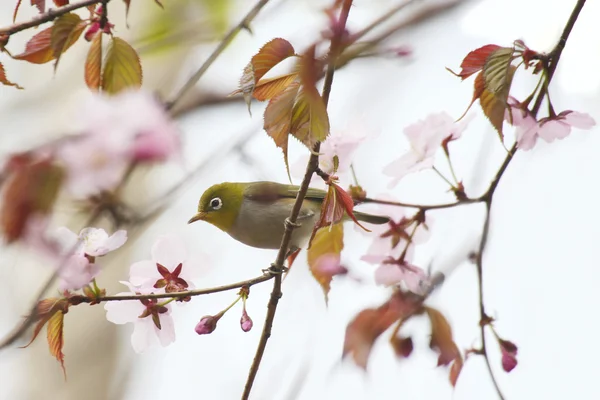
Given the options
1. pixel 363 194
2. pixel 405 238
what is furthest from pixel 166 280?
pixel 405 238

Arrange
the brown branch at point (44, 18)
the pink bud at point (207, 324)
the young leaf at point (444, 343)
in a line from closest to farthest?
the brown branch at point (44, 18) < the pink bud at point (207, 324) < the young leaf at point (444, 343)

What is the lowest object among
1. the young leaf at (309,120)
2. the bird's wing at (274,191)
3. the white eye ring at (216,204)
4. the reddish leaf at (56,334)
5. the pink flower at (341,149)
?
the reddish leaf at (56,334)

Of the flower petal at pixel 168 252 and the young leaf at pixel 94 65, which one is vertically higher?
the young leaf at pixel 94 65

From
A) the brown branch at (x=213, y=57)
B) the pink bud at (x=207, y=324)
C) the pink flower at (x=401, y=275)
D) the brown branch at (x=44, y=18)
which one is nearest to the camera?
the brown branch at (x=44, y=18)

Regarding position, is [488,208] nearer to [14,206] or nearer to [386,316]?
[386,316]

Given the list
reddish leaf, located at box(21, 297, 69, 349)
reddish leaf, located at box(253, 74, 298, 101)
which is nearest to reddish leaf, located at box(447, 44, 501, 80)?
reddish leaf, located at box(253, 74, 298, 101)

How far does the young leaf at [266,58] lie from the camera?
1.02m

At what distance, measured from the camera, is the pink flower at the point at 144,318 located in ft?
4.35

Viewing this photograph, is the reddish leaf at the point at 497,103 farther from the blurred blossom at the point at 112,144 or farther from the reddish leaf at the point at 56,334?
the reddish leaf at the point at 56,334

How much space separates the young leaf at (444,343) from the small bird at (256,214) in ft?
2.42

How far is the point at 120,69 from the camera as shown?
1.16 m

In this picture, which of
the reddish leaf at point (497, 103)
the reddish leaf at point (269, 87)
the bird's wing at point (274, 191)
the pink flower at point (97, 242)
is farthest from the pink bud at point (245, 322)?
the bird's wing at point (274, 191)

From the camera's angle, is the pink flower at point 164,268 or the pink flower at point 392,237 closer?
the pink flower at point 164,268

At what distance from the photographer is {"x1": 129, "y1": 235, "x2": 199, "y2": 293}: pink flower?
4.48ft
